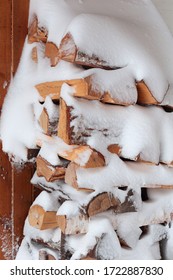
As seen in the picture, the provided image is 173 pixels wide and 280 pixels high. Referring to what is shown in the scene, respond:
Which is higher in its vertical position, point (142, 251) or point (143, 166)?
point (143, 166)

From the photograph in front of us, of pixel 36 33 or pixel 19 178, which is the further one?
pixel 19 178

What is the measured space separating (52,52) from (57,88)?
5.6 inches

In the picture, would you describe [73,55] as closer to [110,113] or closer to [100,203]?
[110,113]

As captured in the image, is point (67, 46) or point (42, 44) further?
point (42, 44)

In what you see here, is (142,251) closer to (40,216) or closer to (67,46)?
(40,216)

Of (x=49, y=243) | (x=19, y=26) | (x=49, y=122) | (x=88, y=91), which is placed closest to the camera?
(x=88, y=91)

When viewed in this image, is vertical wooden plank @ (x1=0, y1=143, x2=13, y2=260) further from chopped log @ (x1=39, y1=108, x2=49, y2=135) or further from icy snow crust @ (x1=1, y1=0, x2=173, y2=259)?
chopped log @ (x1=39, y1=108, x2=49, y2=135)

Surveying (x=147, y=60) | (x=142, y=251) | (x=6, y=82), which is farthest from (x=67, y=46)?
(x=142, y=251)

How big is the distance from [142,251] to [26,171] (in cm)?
53

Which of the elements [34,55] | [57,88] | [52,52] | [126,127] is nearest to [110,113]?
[126,127]

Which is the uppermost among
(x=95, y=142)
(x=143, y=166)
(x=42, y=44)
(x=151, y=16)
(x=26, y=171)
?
(x=151, y=16)

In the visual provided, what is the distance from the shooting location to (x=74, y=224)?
4.56 feet

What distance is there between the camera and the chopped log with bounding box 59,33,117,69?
1.35 metres

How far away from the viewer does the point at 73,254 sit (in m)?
1.42
